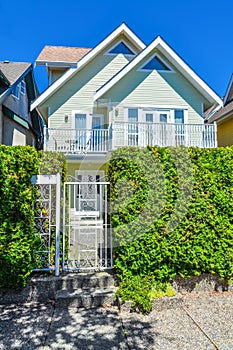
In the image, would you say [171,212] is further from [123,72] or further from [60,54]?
[60,54]

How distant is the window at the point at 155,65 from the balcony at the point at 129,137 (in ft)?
10.2

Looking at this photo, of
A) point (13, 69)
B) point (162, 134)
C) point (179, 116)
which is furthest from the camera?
point (13, 69)

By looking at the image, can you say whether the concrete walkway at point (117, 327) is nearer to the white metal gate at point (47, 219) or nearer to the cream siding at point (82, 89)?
the white metal gate at point (47, 219)

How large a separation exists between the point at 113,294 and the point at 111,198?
1598 millimetres

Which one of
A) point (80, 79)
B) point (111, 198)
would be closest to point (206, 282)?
point (111, 198)

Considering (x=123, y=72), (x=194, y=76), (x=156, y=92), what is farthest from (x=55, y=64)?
(x=194, y=76)

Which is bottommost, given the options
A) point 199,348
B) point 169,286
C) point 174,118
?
point 199,348

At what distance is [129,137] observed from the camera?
11938 mm

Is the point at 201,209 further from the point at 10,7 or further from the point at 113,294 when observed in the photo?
the point at 10,7

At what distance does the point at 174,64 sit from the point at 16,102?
8.90 metres

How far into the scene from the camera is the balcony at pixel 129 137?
1187cm

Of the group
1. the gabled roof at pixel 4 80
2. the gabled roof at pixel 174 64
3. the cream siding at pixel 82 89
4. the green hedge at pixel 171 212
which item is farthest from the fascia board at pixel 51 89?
the green hedge at pixel 171 212

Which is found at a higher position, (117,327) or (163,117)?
(163,117)

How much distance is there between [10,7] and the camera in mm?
9391
